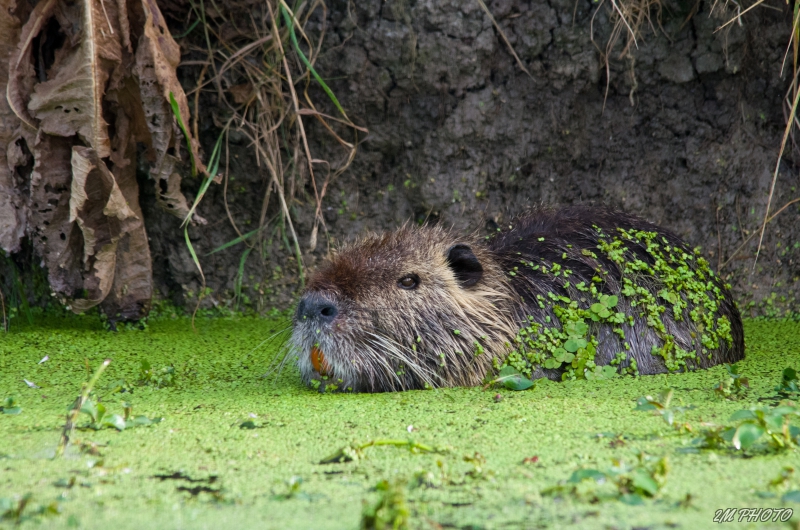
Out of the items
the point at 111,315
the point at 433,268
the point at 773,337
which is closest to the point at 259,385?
the point at 433,268

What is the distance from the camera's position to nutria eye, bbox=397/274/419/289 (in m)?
3.19

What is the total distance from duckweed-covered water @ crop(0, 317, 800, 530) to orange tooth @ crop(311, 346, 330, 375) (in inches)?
3.9

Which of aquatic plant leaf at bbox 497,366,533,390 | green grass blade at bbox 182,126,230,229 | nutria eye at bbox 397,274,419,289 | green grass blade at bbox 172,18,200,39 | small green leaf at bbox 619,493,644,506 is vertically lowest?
aquatic plant leaf at bbox 497,366,533,390

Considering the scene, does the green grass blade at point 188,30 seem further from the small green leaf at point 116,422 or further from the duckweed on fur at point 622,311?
the small green leaf at point 116,422

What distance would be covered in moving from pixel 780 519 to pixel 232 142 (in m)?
3.31

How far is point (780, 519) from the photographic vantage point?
5.23 feet

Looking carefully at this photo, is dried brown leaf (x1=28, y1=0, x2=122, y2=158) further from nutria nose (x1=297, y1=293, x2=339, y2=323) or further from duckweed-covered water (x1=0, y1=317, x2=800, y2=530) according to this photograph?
nutria nose (x1=297, y1=293, x2=339, y2=323)

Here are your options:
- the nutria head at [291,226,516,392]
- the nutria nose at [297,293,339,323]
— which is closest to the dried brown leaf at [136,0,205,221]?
the nutria head at [291,226,516,392]

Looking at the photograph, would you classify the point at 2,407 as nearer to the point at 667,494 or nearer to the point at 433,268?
the point at 433,268

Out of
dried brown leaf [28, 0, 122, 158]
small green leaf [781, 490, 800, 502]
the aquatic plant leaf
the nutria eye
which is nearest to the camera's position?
small green leaf [781, 490, 800, 502]

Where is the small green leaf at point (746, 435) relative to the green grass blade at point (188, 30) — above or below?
below

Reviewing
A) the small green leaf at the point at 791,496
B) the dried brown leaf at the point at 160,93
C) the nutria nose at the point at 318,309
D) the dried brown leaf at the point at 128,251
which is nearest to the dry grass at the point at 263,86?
the dried brown leaf at the point at 160,93

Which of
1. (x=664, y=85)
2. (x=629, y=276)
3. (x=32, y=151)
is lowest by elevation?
(x=629, y=276)

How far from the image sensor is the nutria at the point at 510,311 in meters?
3.02
